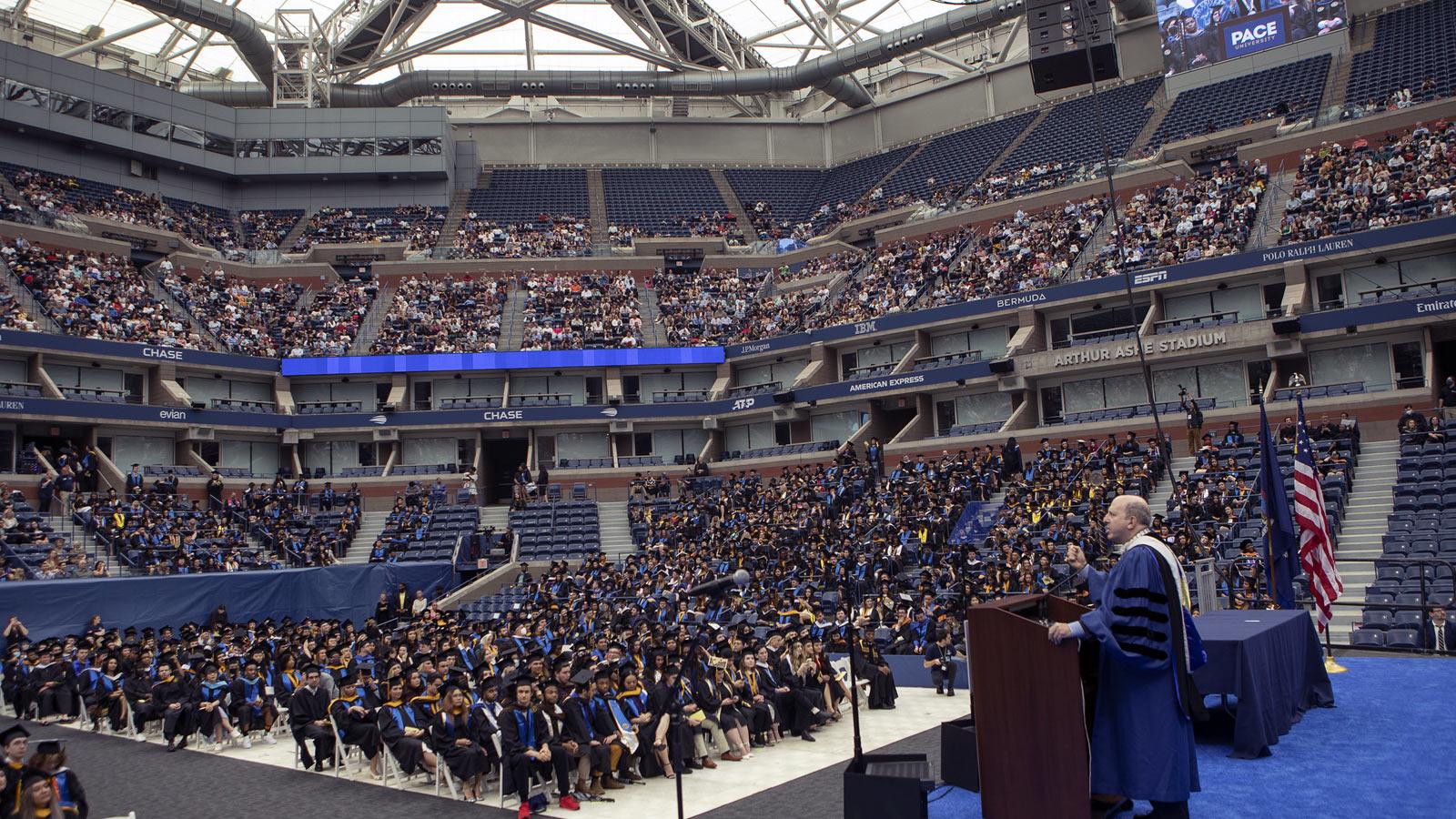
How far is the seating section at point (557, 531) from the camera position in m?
37.8

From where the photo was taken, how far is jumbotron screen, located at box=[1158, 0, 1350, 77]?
151ft

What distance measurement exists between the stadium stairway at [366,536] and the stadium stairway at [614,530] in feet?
28.4

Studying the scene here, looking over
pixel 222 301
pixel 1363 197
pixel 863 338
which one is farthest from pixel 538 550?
pixel 1363 197

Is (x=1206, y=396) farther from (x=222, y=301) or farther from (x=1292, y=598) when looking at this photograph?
(x=222, y=301)

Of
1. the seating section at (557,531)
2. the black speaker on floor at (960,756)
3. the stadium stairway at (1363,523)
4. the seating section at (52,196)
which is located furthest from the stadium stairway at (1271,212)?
the seating section at (52,196)

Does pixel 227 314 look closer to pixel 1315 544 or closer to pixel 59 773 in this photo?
pixel 59 773

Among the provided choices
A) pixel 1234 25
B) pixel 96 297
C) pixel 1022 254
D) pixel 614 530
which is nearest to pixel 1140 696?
pixel 614 530

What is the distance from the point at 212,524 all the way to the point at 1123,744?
120 feet

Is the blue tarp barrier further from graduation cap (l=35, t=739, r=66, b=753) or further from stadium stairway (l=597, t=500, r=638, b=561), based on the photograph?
graduation cap (l=35, t=739, r=66, b=753)

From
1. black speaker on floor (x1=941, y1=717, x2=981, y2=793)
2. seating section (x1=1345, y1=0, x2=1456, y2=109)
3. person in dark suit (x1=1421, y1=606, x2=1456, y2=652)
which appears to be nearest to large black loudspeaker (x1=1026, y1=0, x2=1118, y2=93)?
person in dark suit (x1=1421, y1=606, x2=1456, y2=652)

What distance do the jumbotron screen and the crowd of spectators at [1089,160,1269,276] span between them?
10351 millimetres

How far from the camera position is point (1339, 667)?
41.7 feet

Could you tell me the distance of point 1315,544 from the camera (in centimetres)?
1385

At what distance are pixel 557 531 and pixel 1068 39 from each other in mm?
28577
